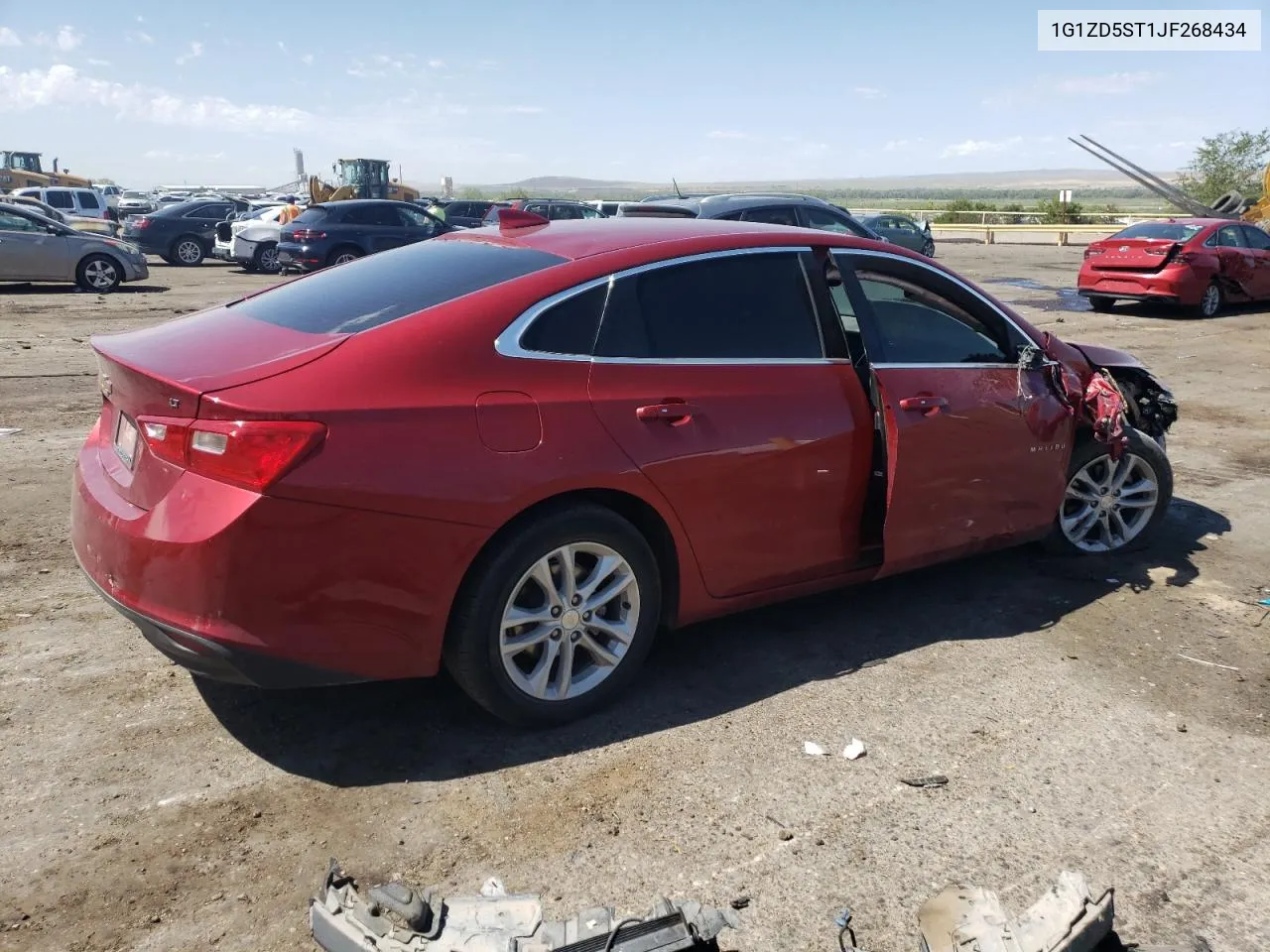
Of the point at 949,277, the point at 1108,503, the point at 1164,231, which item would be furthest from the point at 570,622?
the point at 1164,231

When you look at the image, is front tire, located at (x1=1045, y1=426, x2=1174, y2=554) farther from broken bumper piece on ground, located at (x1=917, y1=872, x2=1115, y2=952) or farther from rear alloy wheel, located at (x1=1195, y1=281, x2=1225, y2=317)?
rear alloy wheel, located at (x1=1195, y1=281, x2=1225, y2=317)

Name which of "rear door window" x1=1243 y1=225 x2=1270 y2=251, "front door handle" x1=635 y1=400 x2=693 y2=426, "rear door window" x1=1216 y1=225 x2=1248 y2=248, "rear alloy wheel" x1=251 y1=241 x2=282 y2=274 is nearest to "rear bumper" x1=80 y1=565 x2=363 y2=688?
"front door handle" x1=635 y1=400 x2=693 y2=426

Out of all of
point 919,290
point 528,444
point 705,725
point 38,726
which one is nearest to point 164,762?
point 38,726

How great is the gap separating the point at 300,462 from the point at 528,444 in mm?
705

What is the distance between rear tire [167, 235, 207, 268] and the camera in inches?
979

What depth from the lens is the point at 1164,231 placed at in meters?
16.2

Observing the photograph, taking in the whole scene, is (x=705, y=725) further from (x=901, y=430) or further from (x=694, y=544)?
(x=901, y=430)

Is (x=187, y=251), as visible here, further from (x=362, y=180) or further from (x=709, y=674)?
(x=709, y=674)

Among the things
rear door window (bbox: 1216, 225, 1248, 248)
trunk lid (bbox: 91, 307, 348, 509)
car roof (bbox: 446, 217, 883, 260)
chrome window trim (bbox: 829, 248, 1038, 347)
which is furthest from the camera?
rear door window (bbox: 1216, 225, 1248, 248)

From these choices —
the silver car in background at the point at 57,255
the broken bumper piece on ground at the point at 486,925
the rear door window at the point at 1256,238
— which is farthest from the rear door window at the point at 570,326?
the silver car in background at the point at 57,255

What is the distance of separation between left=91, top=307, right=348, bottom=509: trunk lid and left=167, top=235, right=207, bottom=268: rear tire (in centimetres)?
2345

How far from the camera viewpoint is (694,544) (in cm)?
379

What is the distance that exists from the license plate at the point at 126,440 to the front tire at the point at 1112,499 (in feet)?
13.6

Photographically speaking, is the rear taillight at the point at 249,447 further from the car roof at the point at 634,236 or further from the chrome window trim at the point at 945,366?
the chrome window trim at the point at 945,366
